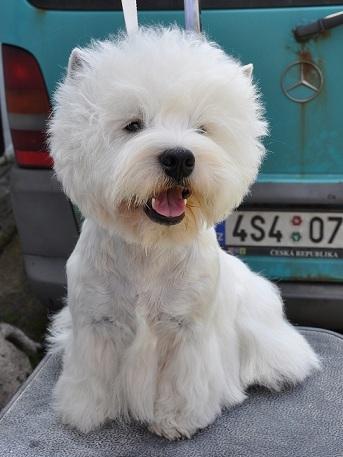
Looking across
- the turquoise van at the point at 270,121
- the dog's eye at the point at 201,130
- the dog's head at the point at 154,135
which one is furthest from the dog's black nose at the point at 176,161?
the turquoise van at the point at 270,121

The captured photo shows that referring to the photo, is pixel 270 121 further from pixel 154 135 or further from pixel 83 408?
pixel 83 408

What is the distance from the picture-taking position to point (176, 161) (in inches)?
68.7

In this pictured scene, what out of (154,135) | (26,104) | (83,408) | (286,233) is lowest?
(83,408)

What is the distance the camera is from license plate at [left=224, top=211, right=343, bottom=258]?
2.77m

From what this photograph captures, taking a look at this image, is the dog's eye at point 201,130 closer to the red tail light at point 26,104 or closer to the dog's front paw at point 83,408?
the dog's front paw at point 83,408

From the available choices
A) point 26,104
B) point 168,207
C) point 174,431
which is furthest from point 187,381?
point 26,104

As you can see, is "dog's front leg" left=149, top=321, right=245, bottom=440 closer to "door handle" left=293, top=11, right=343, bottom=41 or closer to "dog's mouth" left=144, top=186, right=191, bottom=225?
"dog's mouth" left=144, top=186, right=191, bottom=225

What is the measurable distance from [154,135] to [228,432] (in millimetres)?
1028

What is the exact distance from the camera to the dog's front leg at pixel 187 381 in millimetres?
2154

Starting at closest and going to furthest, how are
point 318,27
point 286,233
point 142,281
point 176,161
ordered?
point 176,161 → point 142,281 → point 318,27 → point 286,233

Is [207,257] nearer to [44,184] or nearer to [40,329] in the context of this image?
[44,184]

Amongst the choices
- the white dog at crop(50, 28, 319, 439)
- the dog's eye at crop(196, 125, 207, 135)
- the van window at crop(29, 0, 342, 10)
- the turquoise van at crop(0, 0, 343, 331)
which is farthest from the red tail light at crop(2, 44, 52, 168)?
the dog's eye at crop(196, 125, 207, 135)

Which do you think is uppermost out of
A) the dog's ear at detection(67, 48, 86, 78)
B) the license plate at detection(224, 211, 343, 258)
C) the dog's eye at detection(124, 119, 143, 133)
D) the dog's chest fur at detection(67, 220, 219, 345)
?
the dog's ear at detection(67, 48, 86, 78)

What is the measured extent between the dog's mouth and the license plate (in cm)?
96
